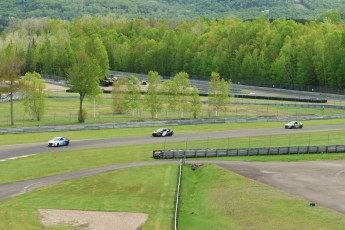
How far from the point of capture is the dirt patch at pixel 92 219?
4522 centimetres

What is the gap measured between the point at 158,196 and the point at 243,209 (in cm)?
760

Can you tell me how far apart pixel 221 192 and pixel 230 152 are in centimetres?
1708

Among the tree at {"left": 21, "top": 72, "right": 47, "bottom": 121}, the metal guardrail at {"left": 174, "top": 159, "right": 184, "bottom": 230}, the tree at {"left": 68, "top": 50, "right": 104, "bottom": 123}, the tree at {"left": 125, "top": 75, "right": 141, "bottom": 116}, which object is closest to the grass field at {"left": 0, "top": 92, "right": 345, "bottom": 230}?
the metal guardrail at {"left": 174, "top": 159, "right": 184, "bottom": 230}

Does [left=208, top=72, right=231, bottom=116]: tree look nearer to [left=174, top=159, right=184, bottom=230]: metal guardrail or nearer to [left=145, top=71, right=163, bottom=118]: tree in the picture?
[left=145, top=71, right=163, bottom=118]: tree

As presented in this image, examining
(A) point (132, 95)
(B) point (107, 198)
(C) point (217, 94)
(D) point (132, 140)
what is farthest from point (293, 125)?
(B) point (107, 198)

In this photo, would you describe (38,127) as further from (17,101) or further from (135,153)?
(17,101)

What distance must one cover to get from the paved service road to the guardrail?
1052cm

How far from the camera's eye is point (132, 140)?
82.4 metres

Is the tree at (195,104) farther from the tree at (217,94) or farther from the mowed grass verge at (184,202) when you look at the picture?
the mowed grass verge at (184,202)

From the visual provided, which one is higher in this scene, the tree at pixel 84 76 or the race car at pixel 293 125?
the tree at pixel 84 76

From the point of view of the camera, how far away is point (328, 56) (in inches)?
6442

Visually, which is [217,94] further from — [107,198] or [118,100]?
[107,198]

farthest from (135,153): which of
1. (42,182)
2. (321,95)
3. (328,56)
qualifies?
(328,56)

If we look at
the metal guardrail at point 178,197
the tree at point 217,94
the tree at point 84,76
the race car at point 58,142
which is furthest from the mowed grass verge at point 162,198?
the tree at point 217,94
